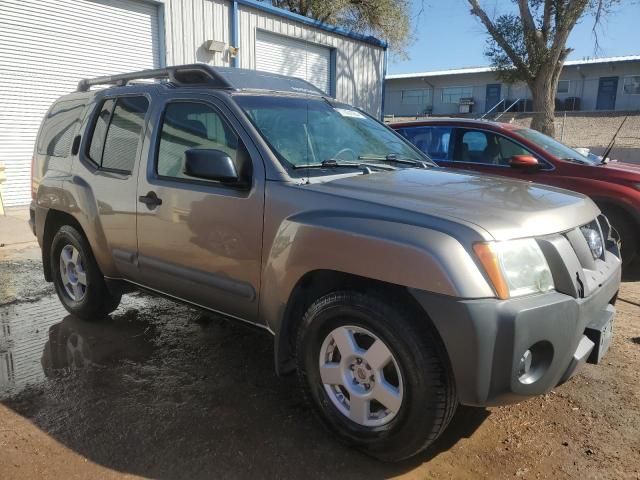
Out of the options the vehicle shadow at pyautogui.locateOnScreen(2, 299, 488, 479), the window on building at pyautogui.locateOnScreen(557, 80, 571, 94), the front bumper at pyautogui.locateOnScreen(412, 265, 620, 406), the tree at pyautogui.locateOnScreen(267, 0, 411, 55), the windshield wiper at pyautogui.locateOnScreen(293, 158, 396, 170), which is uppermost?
the tree at pyautogui.locateOnScreen(267, 0, 411, 55)

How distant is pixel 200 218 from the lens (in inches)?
128

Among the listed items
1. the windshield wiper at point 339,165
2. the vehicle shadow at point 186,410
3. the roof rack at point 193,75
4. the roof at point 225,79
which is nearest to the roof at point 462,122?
the roof at point 225,79

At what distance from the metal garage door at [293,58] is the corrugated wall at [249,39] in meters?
0.22

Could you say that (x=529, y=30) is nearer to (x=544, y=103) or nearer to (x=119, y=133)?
(x=544, y=103)

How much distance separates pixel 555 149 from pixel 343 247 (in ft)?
16.0

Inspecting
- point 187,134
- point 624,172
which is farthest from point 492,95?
point 187,134

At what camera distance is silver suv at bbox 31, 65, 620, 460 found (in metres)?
2.29

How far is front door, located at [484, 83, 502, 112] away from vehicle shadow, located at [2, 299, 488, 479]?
33.0m

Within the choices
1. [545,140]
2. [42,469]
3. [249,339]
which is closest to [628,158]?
[545,140]

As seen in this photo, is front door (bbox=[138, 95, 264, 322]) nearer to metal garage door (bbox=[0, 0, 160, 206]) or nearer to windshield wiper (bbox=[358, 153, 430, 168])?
windshield wiper (bbox=[358, 153, 430, 168])

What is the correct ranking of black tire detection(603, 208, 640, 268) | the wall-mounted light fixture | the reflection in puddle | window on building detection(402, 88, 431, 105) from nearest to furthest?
1. the reflection in puddle
2. black tire detection(603, 208, 640, 268)
3. the wall-mounted light fixture
4. window on building detection(402, 88, 431, 105)

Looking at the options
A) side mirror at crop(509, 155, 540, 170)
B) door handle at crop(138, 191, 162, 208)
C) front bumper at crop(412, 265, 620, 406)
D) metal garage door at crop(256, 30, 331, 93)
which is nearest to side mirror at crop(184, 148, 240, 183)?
door handle at crop(138, 191, 162, 208)

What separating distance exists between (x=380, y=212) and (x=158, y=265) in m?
1.77

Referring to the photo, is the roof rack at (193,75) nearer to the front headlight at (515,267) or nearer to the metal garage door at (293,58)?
the front headlight at (515,267)
